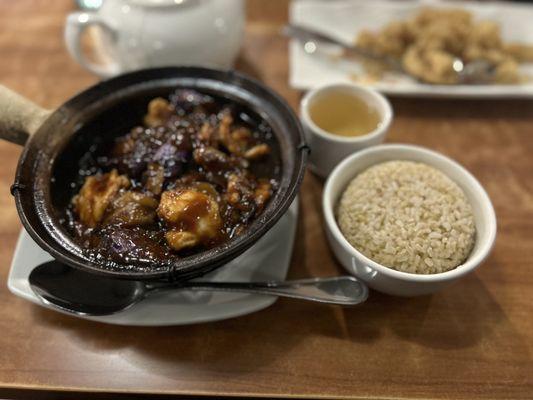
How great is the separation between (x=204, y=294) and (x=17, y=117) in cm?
81

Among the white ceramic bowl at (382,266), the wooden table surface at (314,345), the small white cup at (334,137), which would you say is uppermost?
the small white cup at (334,137)

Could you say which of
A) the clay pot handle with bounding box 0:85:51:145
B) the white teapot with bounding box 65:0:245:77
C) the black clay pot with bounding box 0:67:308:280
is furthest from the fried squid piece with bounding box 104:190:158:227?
the white teapot with bounding box 65:0:245:77

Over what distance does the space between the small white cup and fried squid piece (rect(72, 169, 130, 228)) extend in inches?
27.1

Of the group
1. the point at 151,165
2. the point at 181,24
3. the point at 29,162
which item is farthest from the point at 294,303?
the point at 181,24

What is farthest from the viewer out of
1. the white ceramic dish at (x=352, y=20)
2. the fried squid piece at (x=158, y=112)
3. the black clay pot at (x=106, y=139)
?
the white ceramic dish at (x=352, y=20)

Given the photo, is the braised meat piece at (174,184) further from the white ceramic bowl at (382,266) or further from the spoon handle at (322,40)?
the spoon handle at (322,40)

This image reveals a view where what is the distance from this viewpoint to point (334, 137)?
1615 millimetres

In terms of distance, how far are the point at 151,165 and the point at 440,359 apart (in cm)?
105

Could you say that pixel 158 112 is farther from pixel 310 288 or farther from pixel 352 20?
pixel 352 20

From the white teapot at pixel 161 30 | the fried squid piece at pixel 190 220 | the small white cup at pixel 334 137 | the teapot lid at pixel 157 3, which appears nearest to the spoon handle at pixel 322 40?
the white teapot at pixel 161 30

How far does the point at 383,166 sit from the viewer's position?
4.99 feet

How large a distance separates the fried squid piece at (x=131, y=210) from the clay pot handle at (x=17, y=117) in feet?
1.26

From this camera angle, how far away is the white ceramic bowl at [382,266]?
4.08 ft

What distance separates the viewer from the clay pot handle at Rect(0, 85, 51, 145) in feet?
4.52
